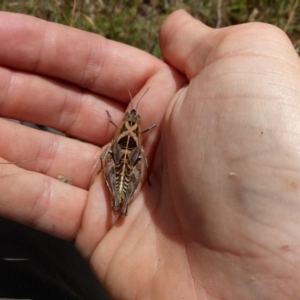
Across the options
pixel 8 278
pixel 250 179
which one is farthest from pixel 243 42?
pixel 8 278

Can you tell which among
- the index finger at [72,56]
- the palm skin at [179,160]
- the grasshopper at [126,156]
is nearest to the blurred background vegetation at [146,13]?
the index finger at [72,56]

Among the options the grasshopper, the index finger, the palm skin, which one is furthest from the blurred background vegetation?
the grasshopper

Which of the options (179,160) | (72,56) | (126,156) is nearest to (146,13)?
(72,56)

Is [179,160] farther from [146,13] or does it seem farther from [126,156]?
[146,13]

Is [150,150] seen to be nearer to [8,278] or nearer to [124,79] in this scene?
[124,79]

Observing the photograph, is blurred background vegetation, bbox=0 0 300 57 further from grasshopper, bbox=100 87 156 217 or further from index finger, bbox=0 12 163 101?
grasshopper, bbox=100 87 156 217

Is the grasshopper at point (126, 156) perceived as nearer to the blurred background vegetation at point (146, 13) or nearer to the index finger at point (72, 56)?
the index finger at point (72, 56)
